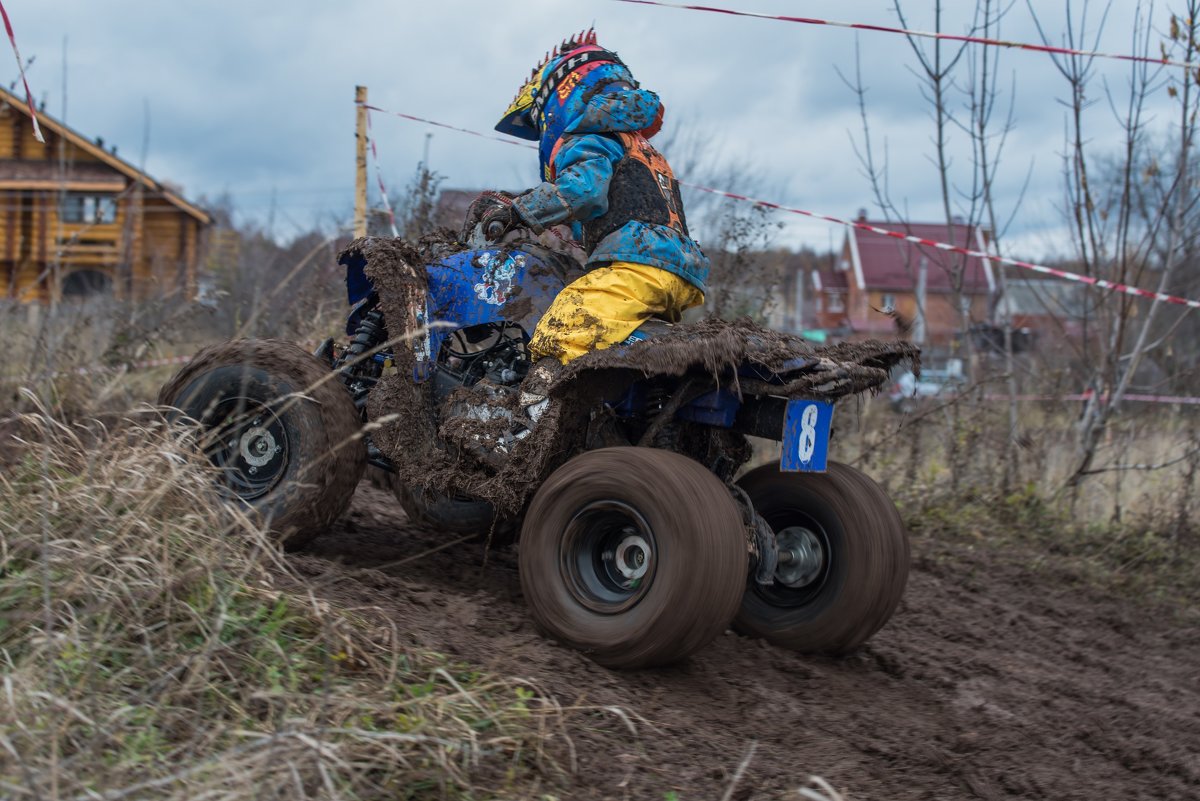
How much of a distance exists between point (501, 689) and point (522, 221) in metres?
1.93

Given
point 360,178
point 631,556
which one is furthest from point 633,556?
point 360,178

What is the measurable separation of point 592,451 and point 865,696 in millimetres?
1416

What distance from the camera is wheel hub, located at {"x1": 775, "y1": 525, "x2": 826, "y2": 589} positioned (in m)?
4.74

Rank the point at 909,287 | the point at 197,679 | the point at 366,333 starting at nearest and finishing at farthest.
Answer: the point at 197,679 < the point at 366,333 < the point at 909,287

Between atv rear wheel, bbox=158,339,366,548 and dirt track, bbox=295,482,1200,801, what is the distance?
264mm

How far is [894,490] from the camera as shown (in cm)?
839

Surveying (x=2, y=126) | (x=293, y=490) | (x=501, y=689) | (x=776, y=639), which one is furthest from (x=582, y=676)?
(x=2, y=126)

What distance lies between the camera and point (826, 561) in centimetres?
471

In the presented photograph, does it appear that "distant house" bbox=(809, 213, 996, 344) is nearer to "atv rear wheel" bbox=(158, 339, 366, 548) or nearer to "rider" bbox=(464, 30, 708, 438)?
"rider" bbox=(464, 30, 708, 438)

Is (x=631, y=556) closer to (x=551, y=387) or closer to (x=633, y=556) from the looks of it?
(x=633, y=556)

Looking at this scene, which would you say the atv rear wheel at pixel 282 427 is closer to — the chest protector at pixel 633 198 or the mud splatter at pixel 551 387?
the mud splatter at pixel 551 387

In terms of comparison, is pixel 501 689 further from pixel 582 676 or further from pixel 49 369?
pixel 49 369

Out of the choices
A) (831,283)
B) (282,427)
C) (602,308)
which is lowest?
(282,427)

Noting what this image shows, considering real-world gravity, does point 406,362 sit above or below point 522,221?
below
